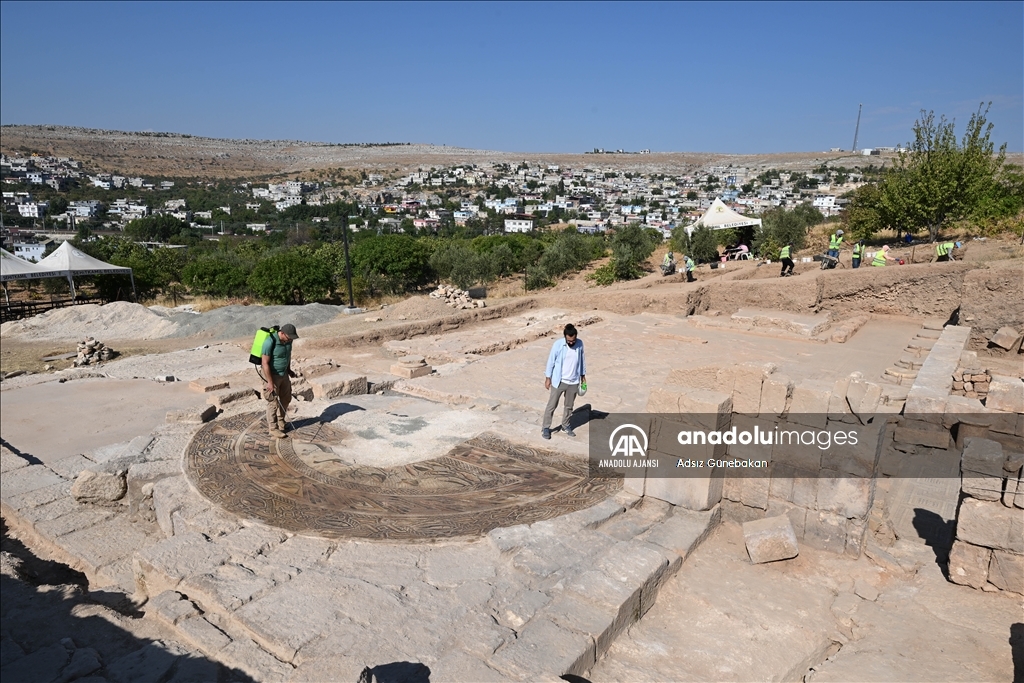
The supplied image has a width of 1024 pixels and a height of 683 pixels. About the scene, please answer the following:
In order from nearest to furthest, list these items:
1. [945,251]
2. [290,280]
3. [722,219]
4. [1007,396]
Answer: [1007,396] → [945,251] → [290,280] → [722,219]

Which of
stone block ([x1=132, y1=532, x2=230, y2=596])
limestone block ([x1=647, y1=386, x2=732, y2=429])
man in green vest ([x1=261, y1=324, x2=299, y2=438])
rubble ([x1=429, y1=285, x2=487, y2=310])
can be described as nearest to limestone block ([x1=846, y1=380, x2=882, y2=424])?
limestone block ([x1=647, y1=386, x2=732, y2=429])

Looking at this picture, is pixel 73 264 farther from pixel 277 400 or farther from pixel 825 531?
pixel 825 531

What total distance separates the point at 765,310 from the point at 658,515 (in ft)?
40.9

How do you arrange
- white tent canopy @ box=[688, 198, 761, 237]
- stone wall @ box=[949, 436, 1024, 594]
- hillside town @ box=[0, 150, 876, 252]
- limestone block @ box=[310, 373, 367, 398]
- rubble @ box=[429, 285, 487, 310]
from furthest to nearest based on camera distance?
hillside town @ box=[0, 150, 876, 252], white tent canopy @ box=[688, 198, 761, 237], rubble @ box=[429, 285, 487, 310], limestone block @ box=[310, 373, 367, 398], stone wall @ box=[949, 436, 1024, 594]

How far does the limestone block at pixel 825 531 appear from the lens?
5.16 m

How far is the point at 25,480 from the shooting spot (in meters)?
6.95

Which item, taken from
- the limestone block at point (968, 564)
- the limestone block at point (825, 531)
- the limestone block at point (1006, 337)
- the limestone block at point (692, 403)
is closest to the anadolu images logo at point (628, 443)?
→ the limestone block at point (692, 403)

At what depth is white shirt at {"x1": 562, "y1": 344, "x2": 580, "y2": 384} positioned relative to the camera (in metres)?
7.03

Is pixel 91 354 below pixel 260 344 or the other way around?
below

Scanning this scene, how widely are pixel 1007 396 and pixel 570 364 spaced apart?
564 cm

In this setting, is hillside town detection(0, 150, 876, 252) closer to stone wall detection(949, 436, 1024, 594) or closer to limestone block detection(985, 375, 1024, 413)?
limestone block detection(985, 375, 1024, 413)

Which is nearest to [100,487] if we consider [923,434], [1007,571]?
[1007,571]

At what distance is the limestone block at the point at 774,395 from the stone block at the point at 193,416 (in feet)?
22.9

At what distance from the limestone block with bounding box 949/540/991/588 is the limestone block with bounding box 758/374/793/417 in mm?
1660
